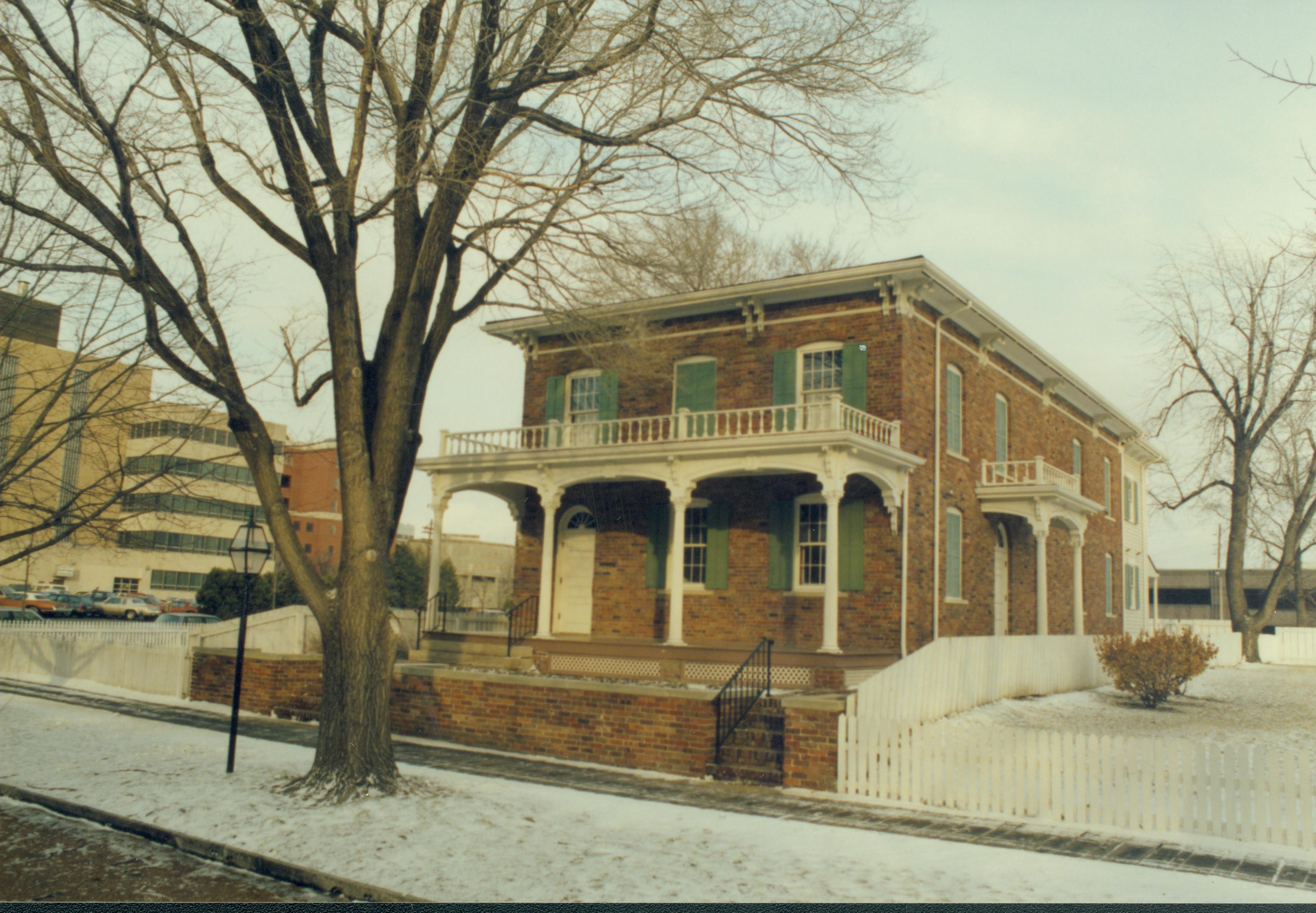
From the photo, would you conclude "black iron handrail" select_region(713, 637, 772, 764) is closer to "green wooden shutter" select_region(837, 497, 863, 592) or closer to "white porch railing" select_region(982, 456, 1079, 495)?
"green wooden shutter" select_region(837, 497, 863, 592)

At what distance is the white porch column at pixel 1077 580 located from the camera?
22.4 m

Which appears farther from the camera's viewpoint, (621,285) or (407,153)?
(621,285)

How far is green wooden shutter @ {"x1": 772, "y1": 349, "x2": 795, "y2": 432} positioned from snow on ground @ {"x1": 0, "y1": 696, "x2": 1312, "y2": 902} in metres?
10.7

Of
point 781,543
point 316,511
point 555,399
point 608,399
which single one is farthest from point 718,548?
point 316,511

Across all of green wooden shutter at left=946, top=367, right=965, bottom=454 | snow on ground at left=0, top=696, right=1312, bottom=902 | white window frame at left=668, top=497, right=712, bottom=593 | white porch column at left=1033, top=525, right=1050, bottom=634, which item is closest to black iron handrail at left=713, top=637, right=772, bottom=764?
snow on ground at left=0, top=696, right=1312, bottom=902

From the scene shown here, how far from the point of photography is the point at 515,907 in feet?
21.0

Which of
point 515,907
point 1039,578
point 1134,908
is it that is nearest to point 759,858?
point 515,907

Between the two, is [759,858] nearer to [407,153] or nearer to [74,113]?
[407,153]

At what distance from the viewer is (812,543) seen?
61.1ft

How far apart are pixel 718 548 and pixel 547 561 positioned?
10.8 ft

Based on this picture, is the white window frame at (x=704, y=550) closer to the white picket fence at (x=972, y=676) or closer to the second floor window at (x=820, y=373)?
the second floor window at (x=820, y=373)

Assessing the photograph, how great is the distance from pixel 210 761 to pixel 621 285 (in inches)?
278

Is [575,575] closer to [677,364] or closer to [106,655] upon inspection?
[677,364]

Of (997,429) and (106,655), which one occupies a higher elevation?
(997,429)
